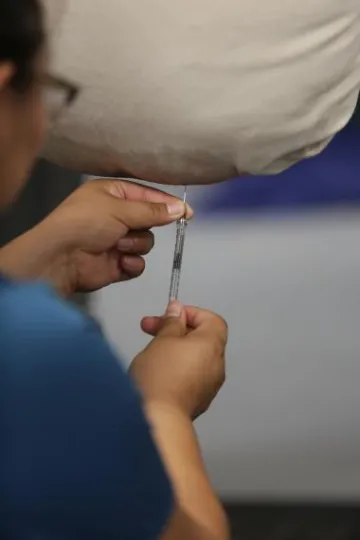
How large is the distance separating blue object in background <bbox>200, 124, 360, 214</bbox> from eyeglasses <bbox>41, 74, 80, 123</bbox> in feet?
2.28

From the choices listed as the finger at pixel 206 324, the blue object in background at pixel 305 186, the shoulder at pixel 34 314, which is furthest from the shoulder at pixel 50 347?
the blue object in background at pixel 305 186

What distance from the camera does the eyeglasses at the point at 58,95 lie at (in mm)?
509

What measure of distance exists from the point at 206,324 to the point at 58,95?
0.21 meters

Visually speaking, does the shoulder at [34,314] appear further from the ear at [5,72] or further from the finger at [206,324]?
the finger at [206,324]

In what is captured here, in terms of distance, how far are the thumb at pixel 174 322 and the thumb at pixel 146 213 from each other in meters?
0.07

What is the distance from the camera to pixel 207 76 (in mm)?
572

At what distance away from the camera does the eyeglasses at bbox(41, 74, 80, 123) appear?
1.67ft

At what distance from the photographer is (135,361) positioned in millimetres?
602

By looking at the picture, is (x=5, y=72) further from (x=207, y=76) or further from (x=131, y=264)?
(x=131, y=264)

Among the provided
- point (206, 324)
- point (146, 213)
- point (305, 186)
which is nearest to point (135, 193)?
point (146, 213)

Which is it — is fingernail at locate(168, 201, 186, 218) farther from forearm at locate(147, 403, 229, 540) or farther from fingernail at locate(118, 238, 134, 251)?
forearm at locate(147, 403, 229, 540)

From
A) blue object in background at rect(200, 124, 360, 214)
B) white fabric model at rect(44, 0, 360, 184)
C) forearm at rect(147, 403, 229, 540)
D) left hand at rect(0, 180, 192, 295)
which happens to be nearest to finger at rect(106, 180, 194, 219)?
left hand at rect(0, 180, 192, 295)

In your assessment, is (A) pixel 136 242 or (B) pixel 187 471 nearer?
(B) pixel 187 471

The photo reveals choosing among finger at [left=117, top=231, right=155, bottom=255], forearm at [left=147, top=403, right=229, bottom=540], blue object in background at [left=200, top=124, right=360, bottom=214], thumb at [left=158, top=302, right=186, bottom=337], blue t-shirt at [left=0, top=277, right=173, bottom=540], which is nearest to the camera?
blue t-shirt at [left=0, top=277, right=173, bottom=540]
